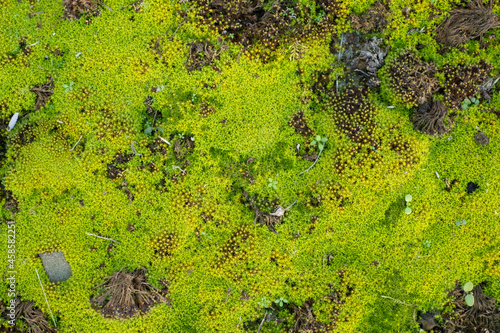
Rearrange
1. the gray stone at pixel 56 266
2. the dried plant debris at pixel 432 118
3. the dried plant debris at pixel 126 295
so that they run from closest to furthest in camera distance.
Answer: the dried plant debris at pixel 126 295 → the dried plant debris at pixel 432 118 → the gray stone at pixel 56 266

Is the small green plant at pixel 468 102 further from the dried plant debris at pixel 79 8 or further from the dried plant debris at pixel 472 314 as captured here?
the dried plant debris at pixel 79 8

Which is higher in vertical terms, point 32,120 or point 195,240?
point 32,120

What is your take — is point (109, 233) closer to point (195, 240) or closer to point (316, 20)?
point (195, 240)

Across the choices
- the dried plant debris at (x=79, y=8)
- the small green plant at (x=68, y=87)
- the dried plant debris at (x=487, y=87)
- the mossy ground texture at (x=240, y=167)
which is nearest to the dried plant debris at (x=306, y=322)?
the mossy ground texture at (x=240, y=167)

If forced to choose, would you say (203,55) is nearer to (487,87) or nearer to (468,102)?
(468,102)

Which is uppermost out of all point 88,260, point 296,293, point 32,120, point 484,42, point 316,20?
point 316,20

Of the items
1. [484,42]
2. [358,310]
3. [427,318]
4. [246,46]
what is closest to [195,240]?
[358,310]
